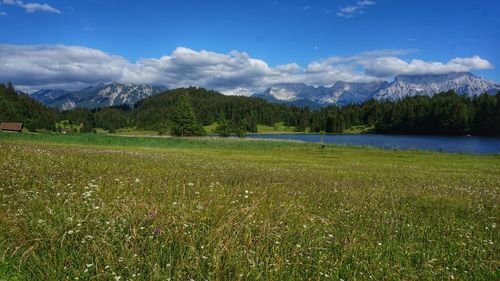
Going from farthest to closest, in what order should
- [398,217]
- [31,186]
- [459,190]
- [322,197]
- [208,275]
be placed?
[459,190] < [322,197] < [398,217] < [31,186] < [208,275]

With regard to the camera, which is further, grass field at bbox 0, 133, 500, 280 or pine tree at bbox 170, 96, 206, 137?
→ pine tree at bbox 170, 96, 206, 137

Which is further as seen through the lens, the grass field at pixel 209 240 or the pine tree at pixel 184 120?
the pine tree at pixel 184 120

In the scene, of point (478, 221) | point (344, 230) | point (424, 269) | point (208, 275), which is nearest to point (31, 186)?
point (208, 275)

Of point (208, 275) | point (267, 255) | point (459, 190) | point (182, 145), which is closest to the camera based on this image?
point (208, 275)

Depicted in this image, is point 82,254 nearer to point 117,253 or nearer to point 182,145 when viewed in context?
point 117,253

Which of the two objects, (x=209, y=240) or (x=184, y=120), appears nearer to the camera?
(x=209, y=240)

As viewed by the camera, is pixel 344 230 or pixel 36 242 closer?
pixel 36 242

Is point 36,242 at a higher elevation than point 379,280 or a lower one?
higher

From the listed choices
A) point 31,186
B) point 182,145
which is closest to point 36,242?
point 31,186

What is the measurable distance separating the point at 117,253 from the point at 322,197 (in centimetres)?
951

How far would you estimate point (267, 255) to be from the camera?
23.9ft

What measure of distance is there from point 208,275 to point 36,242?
337 centimetres

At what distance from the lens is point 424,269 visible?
7.46 metres

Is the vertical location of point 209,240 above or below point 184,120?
below
